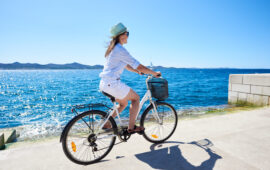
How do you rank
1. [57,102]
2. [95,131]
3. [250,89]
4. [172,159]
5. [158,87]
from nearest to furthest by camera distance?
1. [172,159]
2. [95,131]
3. [158,87]
4. [250,89]
5. [57,102]

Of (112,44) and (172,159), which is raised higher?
(112,44)

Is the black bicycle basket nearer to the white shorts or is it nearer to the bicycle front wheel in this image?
the bicycle front wheel

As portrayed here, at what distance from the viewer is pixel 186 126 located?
15.2 feet

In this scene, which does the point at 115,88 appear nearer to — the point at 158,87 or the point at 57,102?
the point at 158,87

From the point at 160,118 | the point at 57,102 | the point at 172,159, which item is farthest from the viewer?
the point at 57,102

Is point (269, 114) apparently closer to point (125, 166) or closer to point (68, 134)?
point (125, 166)

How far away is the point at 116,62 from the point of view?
2.82 meters

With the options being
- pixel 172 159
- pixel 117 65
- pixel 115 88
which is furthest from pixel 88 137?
pixel 172 159

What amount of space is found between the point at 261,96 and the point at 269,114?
10.9ft

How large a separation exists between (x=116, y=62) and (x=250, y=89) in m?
8.43

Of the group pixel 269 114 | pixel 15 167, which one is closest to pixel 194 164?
pixel 15 167

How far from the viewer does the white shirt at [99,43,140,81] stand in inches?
109

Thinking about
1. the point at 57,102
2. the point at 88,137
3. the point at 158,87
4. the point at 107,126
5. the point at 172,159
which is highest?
the point at 158,87

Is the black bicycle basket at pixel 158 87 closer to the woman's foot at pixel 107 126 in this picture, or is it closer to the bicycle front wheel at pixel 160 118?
the bicycle front wheel at pixel 160 118
